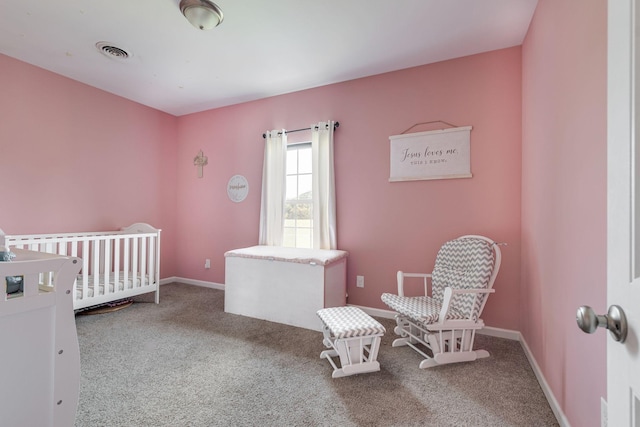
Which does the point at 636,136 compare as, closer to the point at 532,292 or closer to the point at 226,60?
the point at 532,292

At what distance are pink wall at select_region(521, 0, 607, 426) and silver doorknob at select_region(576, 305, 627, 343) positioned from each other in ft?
2.11

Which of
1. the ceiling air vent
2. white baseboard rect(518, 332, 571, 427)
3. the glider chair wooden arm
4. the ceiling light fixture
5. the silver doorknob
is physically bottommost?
white baseboard rect(518, 332, 571, 427)

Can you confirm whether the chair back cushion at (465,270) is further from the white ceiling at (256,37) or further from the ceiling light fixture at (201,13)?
the ceiling light fixture at (201,13)

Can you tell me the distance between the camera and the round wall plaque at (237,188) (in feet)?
11.7

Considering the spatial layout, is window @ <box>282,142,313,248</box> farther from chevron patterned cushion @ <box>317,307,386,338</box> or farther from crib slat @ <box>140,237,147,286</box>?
crib slat @ <box>140,237,147,286</box>

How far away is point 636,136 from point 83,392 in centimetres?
243

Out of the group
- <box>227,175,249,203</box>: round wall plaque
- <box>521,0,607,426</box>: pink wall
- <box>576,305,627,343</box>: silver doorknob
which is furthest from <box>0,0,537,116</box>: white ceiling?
<box>576,305,627,343</box>: silver doorknob

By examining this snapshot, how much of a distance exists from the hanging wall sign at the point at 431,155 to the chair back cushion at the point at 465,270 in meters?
0.66

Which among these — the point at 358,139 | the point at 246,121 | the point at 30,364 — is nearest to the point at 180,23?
the point at 246,121

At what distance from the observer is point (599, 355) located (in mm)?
1032

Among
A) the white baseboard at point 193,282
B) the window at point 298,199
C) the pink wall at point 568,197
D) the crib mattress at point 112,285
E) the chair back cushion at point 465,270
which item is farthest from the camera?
the white baseboard at point 193,282

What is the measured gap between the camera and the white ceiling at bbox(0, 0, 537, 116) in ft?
6.32

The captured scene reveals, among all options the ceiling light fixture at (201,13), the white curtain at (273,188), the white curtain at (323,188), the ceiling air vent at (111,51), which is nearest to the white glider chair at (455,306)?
the white curtain at (323,188)

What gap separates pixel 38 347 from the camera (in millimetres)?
1006
